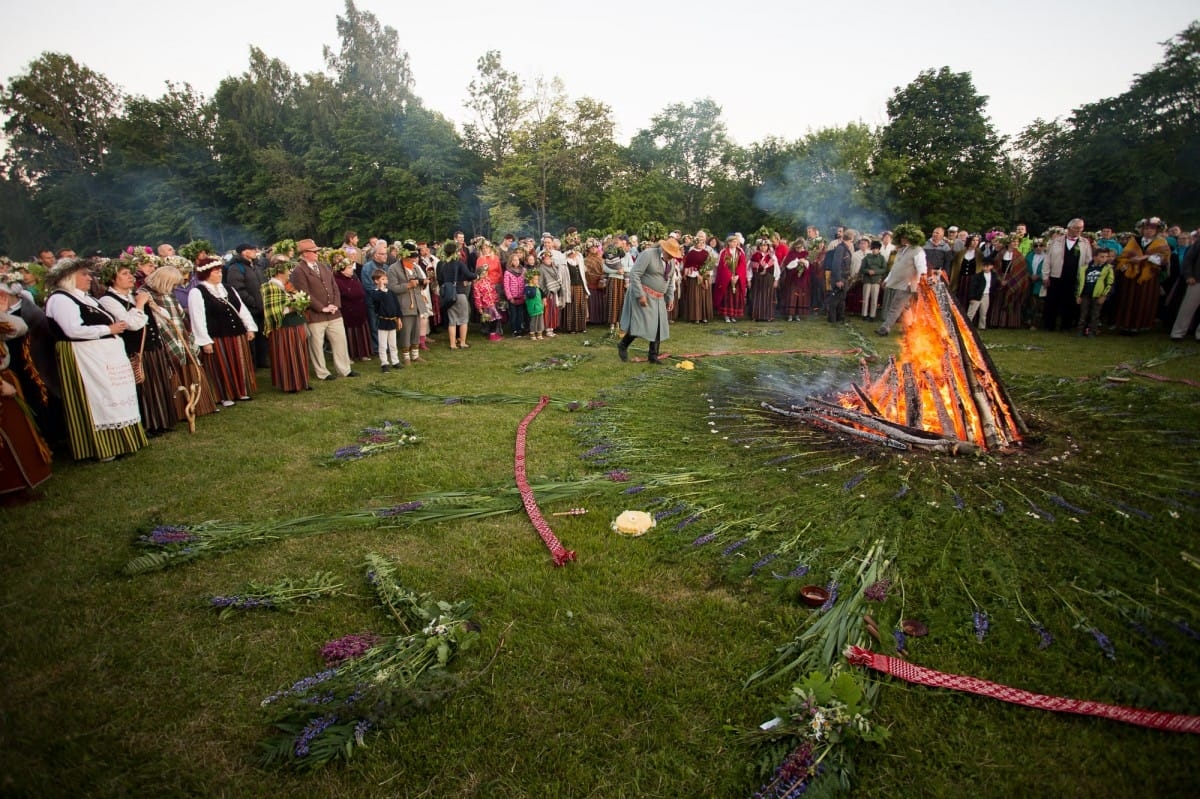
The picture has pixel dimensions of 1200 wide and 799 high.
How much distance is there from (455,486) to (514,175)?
150 ft

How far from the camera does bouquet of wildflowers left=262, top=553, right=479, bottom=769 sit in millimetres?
2443

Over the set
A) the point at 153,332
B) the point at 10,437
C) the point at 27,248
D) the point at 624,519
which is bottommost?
the point at 624,519

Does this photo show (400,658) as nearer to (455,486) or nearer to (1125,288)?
(455,486)

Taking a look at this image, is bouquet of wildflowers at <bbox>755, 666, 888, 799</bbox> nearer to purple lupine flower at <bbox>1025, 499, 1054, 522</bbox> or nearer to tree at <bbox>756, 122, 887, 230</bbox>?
purple lupine flower at <bbox>1025, 499, 1054, 522</bbox>

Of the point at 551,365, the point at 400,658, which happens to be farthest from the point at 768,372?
the point at 400,658

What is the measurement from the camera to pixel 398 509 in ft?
15.0

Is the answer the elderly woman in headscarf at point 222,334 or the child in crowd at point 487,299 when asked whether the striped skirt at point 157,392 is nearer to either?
the elderly woman in headscarf at point 222,334

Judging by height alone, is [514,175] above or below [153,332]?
above

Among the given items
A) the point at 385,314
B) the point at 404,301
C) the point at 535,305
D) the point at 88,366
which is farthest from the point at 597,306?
the point at 88,366

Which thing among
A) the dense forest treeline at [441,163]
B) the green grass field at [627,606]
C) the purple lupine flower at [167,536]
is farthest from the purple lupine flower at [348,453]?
the dense forest treeline at [441,163]

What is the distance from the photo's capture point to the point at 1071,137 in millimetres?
40031

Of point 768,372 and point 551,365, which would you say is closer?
point 768,372

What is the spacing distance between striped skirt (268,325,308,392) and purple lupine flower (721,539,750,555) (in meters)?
7.58

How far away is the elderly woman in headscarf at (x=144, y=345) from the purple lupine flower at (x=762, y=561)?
698 centimetres
